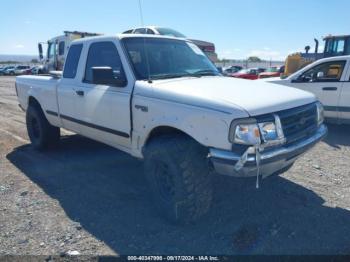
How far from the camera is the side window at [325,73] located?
7.59 m

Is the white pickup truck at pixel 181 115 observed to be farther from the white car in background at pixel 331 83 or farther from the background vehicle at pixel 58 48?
the background vehicle at pixel 58 48

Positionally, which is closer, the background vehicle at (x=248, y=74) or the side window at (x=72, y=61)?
the side window at (x=72, y=61)

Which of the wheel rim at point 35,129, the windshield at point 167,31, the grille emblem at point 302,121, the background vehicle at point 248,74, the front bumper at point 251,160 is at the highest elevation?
the windshield at point 167,31

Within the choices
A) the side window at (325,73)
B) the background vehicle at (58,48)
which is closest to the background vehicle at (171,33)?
the side window at (325,73)

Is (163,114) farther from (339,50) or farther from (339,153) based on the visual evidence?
(339,50)

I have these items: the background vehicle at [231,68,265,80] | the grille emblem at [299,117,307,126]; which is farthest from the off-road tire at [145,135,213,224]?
the background vehicle at [231,68,265,80]

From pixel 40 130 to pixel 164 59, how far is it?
3.07 m

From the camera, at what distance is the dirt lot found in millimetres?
3221

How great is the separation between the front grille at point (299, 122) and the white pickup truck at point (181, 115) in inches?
0.4

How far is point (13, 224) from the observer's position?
3.63 m

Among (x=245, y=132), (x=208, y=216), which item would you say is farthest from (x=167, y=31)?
A: (x=245, y=132)

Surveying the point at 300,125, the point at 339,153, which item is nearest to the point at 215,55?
the point at 339,153

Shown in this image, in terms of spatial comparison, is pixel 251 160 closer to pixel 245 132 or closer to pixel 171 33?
pixel 245 132

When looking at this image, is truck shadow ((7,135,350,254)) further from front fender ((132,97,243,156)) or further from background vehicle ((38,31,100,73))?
background vehicle ((38,31,100,73))
